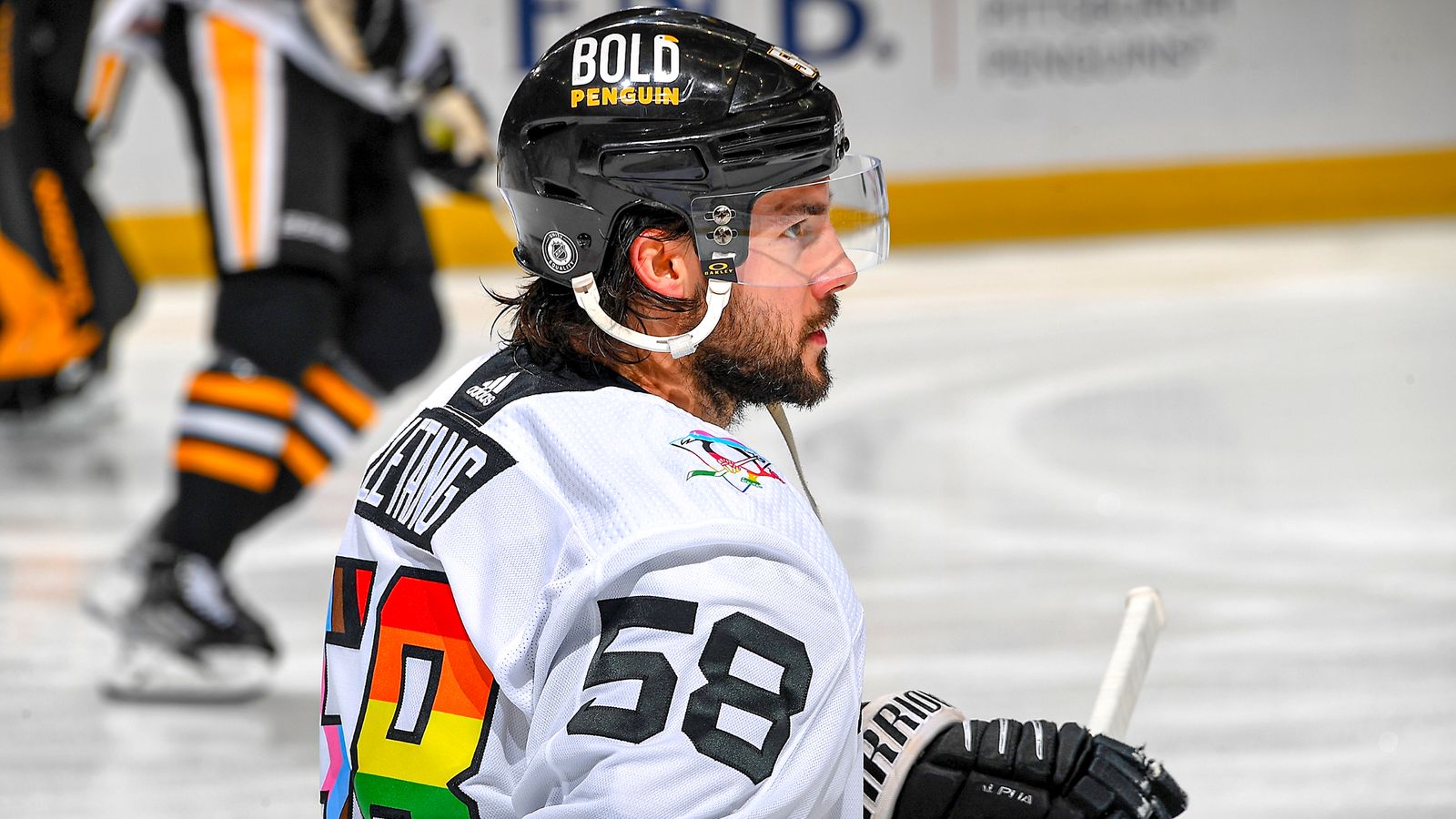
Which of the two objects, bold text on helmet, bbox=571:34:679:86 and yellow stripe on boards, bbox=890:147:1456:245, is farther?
yellow stripe on boards, bbox=890:147:1456:245

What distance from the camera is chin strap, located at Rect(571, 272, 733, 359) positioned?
107 cm

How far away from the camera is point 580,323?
1.11m

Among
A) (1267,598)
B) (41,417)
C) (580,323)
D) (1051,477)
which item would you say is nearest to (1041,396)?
(1051,477)

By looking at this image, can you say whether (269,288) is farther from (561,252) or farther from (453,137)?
(561,252)

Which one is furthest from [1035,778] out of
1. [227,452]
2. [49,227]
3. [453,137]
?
[49,227]

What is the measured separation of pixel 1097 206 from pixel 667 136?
18.4 feet

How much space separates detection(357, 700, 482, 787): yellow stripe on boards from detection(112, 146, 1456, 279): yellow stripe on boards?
5431mm

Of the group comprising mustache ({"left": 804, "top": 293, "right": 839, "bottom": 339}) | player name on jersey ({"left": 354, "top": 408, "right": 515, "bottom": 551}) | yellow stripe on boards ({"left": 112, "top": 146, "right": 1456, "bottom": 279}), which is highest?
yellow stripe on boards ({"left": 112, "top": 146, "right": 1456, "bottom": 279})

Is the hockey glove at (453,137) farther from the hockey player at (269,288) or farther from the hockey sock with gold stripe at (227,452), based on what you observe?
the hockey sock with gold stripe at (227,452)

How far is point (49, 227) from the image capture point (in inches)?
175

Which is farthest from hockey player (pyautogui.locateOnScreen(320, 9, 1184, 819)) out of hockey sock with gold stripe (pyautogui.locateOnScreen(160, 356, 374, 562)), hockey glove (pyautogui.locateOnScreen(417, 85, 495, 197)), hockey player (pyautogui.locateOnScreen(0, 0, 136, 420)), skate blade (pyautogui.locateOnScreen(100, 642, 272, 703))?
hockey player (pyautogui.locateOnScreen(0, 0, 136, 420))

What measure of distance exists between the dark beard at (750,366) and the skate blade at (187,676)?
1732 millimetres

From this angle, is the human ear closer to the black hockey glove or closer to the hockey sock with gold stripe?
the black hockey glove

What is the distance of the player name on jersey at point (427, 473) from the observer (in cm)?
99
